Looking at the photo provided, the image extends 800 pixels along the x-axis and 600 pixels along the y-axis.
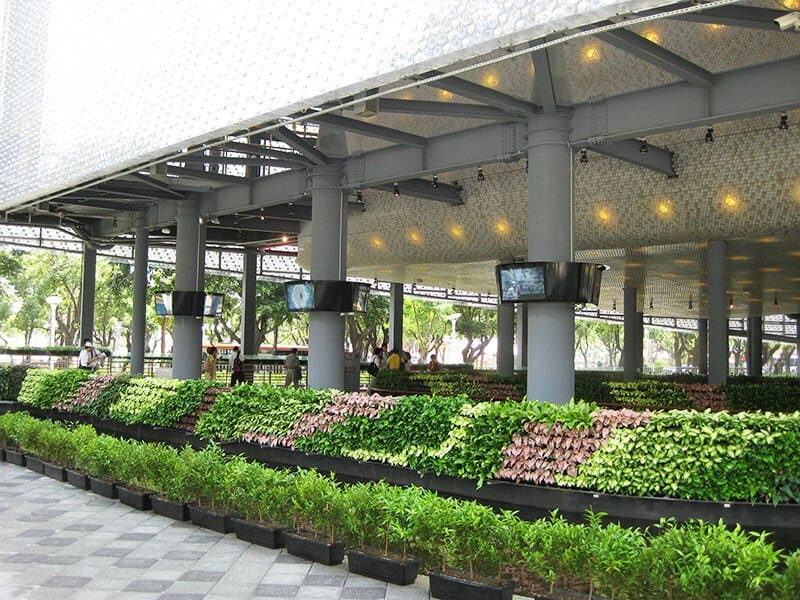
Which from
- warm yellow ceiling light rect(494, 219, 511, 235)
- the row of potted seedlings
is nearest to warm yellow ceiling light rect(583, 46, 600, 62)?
warm yellow ceiling light rect(494, 219, 511, 235)

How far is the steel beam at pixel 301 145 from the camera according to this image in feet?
51.9

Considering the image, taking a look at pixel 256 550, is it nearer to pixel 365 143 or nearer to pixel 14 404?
pixel 365 143

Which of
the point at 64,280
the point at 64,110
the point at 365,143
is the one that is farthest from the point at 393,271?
the point at 64,280

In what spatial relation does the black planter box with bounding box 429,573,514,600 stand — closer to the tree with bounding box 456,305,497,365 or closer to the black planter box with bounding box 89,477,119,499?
the black planter box with bounding box 89,477,119,499

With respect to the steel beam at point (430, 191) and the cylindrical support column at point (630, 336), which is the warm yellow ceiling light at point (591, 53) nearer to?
the steel beam at point (430, 191)

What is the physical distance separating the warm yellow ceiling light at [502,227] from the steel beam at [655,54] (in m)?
9.35

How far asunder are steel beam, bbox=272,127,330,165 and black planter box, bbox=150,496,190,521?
7.58m

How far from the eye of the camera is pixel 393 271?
3195cm

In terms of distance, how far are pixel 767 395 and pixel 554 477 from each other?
471 inches

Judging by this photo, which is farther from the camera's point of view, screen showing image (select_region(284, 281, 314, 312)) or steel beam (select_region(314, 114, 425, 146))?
screen showing image (select_region(284, 281, 314, 312))

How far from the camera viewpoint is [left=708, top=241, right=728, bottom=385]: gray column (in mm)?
20156

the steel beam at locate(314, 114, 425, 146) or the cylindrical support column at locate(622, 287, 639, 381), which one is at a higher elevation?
the steel beam at locate(314, 114, 425, 146)

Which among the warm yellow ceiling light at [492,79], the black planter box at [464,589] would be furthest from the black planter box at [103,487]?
the warm yellow ceiling light at [492,79]

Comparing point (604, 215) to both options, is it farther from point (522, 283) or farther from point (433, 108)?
point (433, 108)
